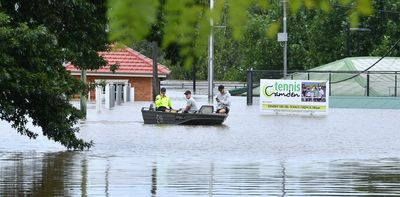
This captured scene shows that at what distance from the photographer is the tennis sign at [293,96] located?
5469cm

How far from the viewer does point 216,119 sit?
3894 cm

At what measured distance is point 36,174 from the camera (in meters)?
19.3

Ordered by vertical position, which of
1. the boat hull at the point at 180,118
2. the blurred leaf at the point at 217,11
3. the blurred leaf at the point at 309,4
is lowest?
the boat hull at the point at 180,118

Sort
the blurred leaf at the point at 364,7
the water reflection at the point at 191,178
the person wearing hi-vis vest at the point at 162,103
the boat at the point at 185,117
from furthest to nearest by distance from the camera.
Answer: the person wearing hi-vis vest at the point at 162,103 → the boat at the point at 185,117 → the water reflection at the point at 191,178 → the blurred leaf at the point at 364,7

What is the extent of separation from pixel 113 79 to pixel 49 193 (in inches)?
2322

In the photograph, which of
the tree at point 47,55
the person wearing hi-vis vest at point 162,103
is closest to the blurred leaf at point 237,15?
the tree at point 47,55

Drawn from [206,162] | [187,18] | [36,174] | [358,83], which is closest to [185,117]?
[206,162]

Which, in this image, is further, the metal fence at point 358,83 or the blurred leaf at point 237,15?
the metal fence at point 358,83

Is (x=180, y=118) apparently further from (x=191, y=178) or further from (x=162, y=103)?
(x=191, y=178)

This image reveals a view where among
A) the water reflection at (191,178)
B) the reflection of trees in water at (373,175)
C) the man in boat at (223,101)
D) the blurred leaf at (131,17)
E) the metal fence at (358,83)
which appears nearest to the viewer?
the blurred leaf at (131,17)

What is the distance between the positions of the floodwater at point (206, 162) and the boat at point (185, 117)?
63 cm

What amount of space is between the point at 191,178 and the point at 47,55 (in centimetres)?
379

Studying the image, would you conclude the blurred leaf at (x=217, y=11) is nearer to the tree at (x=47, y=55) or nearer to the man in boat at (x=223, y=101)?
the tree at (x=47, y=55)

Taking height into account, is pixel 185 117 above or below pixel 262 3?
below
